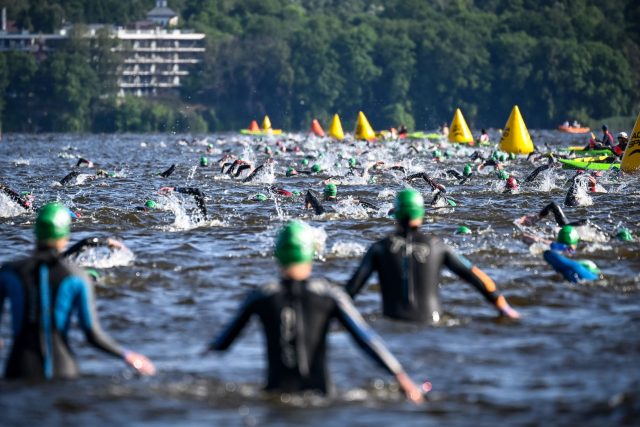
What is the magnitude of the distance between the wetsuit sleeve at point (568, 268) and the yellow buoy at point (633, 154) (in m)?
16.8

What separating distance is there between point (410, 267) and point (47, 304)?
10.2ft

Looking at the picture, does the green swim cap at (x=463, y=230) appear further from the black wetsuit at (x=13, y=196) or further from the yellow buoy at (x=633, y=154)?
the yellow buoy at (x=633, y=154)

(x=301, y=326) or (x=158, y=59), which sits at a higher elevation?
(x=158, y=59)

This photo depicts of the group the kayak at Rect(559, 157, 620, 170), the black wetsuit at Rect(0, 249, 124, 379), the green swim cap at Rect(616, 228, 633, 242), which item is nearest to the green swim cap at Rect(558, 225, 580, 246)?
the green swim cap at Rect(616, 228, 633, 242)

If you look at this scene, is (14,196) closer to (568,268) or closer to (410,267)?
(568,268)

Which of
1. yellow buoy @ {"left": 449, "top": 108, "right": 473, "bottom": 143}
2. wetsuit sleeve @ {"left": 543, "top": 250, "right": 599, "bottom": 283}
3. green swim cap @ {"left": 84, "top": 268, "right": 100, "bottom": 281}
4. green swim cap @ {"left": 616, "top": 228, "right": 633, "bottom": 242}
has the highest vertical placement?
wetsuit sleeve @ {"left": 543, "top": 250, "right": 599, "bottom": 283}

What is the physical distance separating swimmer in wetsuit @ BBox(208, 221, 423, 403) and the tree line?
388ft

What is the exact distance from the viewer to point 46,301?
27.2 ft

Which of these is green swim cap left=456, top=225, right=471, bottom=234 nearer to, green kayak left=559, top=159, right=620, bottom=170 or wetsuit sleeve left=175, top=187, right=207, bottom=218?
wetsuit sleeve left=175, top=187, right=207, bottom=218

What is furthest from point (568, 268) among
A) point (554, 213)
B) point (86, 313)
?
point (86, 313)

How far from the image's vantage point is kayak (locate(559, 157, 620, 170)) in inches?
1304

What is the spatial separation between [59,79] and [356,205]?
372ft

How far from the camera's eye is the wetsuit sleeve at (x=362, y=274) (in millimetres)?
9969

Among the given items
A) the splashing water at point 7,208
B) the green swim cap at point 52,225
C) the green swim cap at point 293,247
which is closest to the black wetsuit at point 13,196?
the splashing water at point 7,208
